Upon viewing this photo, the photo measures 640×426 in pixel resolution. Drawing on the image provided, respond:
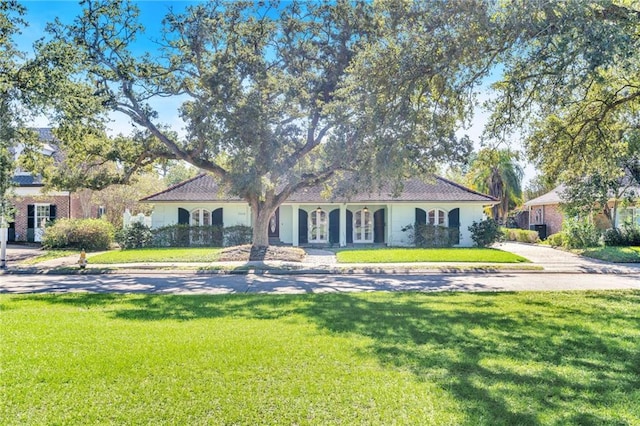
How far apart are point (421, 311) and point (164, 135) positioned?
1465 centimetres

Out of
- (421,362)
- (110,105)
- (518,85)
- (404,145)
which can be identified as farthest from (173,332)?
(110,105)

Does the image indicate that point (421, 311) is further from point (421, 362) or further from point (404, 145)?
point (404, 145)

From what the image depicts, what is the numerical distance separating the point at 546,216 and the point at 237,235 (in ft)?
82.5

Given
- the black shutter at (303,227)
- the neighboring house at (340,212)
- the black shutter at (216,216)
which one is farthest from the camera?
the black shutter at (303,227)

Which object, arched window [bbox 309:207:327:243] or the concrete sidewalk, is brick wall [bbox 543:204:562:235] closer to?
the concrete sidewalk

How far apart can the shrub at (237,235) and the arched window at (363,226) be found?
263 inches

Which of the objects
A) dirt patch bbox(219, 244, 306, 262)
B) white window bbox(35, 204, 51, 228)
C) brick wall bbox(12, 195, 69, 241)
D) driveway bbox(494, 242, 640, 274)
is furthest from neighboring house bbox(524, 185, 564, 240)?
white window bbox(35, 204, 51, 228)

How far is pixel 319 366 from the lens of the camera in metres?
4.92

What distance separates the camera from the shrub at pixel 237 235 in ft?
84.6

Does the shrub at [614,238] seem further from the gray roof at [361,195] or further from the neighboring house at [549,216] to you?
the gray roof at [361,195]

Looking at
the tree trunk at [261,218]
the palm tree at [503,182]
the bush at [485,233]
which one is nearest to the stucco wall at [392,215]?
the bush at [485,233]

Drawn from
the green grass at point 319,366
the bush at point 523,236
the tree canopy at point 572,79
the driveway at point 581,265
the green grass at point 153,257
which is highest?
the tree canopy at point 572,79

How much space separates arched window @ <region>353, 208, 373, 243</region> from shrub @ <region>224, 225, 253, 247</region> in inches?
263

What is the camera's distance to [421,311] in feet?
27.5
